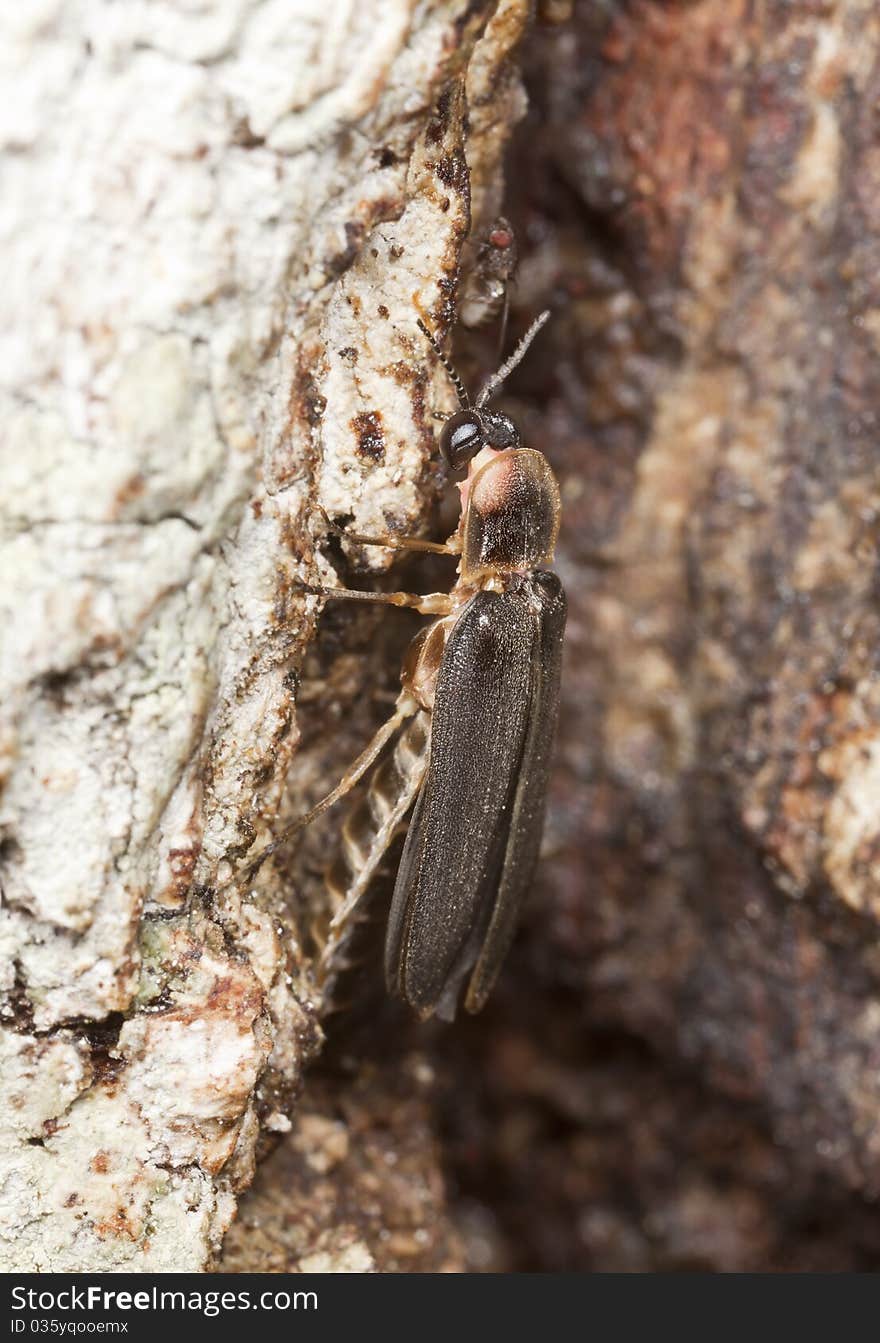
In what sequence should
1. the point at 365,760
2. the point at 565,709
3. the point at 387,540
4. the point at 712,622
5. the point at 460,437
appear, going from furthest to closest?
the point at 565,709 < the point at 712,622 < the point at 365,760 < the point at 460,437 < the point at 387,540

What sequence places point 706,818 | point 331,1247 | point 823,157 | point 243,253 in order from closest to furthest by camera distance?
point 243,253, point 331,1247, point 823,157, point 706,818

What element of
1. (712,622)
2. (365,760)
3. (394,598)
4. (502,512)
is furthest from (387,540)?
(712,622)

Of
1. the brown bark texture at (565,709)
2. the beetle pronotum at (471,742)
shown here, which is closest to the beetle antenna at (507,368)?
the beetle pronotum at (471,742)

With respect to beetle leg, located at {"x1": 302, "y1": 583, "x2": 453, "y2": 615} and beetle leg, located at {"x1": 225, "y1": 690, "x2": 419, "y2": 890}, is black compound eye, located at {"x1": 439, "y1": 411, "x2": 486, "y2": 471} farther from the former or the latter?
beetle leg, located at {"x1": 225, "y1": 690, "x2": 419, "y2": 890}

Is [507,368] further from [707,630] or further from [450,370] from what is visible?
[707,630]

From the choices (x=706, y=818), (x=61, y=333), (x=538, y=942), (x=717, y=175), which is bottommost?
(x=538, y=942)

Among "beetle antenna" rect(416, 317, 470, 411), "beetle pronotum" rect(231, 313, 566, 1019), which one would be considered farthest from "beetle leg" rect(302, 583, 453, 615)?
"beetle antenna" rect(416, 317, 470, 411)

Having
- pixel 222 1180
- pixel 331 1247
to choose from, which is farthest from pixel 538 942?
pixel 222 1180

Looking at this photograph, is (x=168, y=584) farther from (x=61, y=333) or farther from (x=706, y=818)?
(x=706, y=818)
